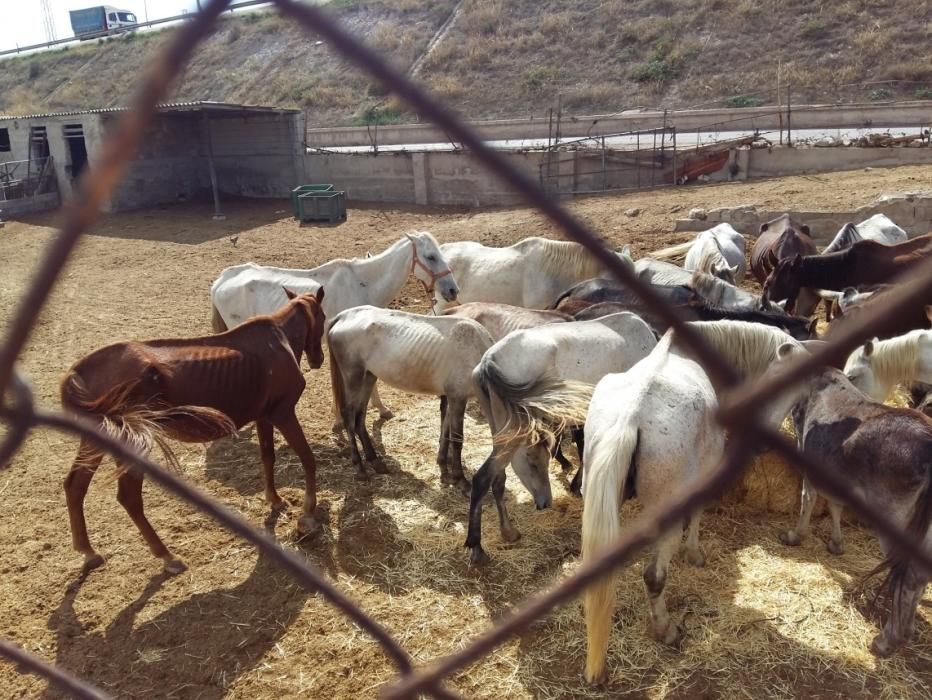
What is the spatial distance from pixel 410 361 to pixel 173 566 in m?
2.30

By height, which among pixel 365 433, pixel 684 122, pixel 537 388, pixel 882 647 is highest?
pixel 684 122

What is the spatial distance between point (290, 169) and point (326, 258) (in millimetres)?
9361

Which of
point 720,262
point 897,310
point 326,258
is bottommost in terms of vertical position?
point 326,258

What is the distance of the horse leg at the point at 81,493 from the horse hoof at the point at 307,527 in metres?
1.34

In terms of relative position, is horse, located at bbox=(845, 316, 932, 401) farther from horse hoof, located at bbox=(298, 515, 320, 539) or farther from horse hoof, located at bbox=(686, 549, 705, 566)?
horse hoof, located at bbox=(298, 515, 320, 539)

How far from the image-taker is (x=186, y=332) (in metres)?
9.34

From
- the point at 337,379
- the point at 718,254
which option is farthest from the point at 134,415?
the point at 718,254

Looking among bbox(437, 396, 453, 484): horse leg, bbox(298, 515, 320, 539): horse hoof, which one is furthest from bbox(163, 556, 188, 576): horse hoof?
bbox(437, 396, 453, 484): horse leg

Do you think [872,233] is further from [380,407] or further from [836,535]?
[380,407]

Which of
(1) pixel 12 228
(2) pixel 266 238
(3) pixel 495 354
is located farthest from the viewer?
(1) pixel 12 228

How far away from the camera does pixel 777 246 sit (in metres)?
8.88

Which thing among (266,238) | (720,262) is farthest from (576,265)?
(266,238)

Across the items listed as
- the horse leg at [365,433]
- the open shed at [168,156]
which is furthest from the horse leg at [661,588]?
the open shed at [168,156]

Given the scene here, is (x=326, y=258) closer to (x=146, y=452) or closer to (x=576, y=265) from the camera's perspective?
(x=576, y=265)
